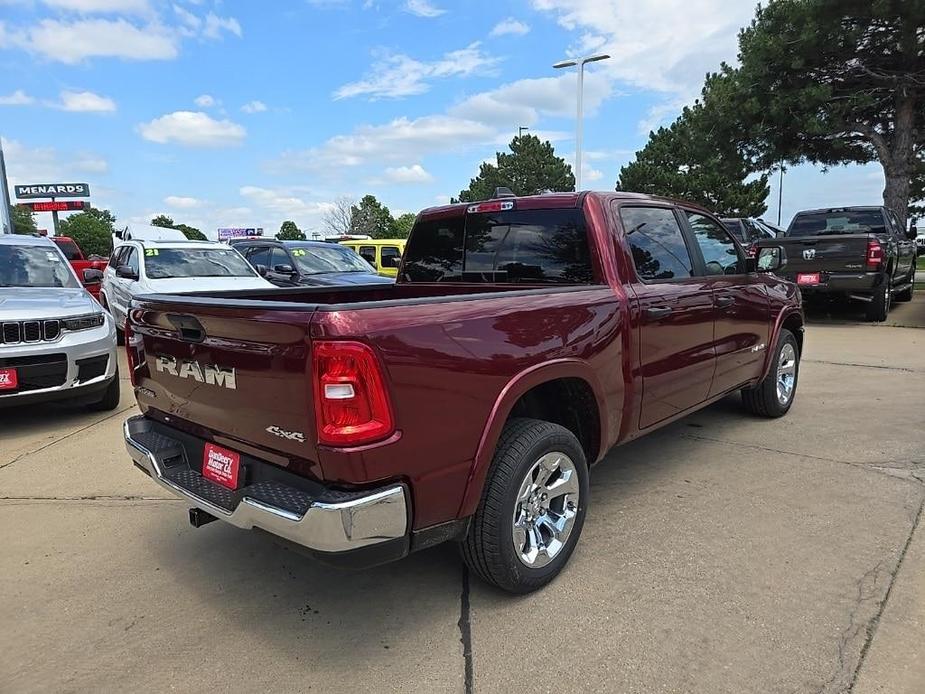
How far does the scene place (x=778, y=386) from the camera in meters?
5.32

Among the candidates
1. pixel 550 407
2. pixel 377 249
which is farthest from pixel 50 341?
pixel 377 249

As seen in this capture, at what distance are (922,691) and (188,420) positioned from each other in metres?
3.01

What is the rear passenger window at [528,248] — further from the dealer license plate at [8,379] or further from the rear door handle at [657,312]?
the dealer license plate at [8,379]

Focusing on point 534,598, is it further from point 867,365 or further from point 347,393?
point 867,365

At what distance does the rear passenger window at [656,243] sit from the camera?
3607 millimetres

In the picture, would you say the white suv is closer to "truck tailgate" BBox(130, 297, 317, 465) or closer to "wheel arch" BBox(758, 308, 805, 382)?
"truck tailgate" BBox(130, 297, 317, 465)

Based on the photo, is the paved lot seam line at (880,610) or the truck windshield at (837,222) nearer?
the paved lot seam line at (880,610)

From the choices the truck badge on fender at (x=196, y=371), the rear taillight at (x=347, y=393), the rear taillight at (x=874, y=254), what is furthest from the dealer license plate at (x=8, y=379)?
the rear taillight at (x=874, y=254)

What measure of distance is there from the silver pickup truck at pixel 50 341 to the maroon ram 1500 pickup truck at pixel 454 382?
2.50 meters

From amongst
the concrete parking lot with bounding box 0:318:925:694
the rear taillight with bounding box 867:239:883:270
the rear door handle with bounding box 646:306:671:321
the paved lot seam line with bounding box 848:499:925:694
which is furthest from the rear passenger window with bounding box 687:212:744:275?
the rear taillight with bounding box 867:239:883:270

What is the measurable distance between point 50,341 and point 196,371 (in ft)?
11.3

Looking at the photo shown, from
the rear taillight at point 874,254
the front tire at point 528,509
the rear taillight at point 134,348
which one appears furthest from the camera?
the rear taillight at point 874,254

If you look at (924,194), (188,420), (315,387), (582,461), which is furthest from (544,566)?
(924,194)

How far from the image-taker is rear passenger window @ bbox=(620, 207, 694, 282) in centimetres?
361
